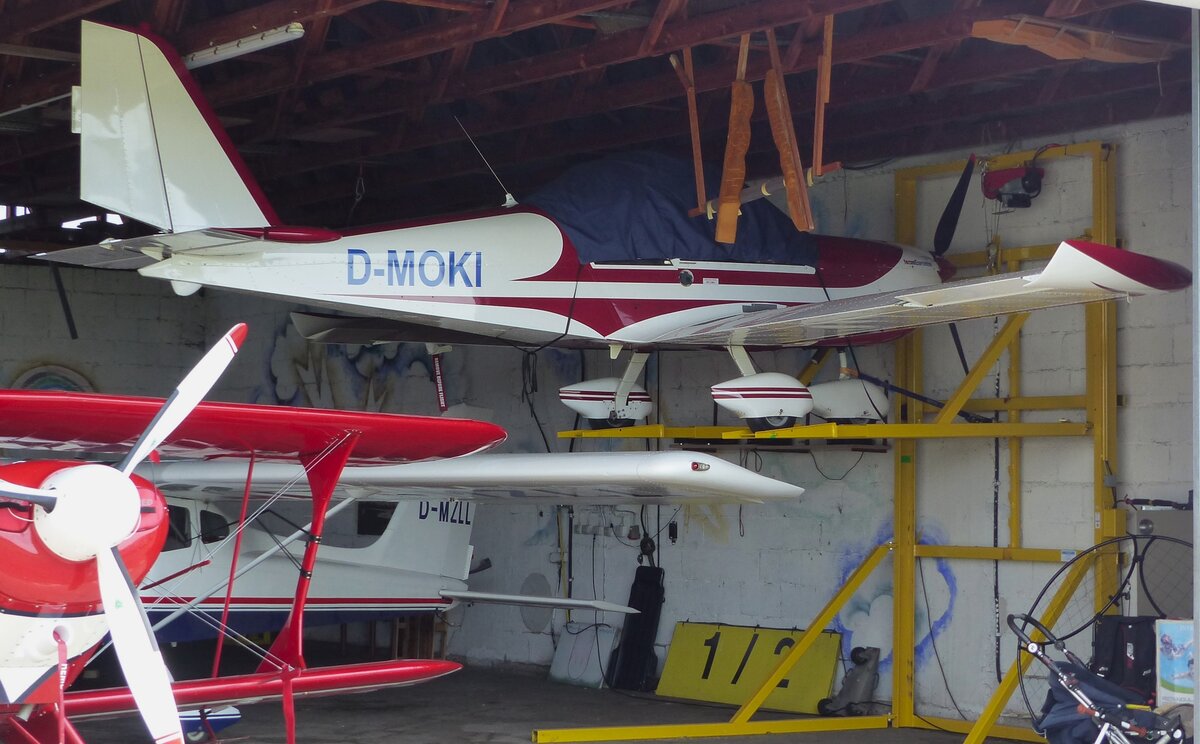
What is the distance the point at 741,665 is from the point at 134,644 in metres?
6.90

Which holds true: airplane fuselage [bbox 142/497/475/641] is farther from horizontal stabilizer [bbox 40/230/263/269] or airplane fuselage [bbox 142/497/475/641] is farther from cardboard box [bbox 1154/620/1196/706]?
cardboard box [bbox 1154/620/1196/706]

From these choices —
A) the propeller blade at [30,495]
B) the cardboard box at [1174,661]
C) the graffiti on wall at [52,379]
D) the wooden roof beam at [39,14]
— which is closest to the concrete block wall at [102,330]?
the graffiti on wall at [52,379]

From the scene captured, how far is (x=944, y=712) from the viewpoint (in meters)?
10.1

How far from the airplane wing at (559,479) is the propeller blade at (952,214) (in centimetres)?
307

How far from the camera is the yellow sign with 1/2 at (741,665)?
1070cm

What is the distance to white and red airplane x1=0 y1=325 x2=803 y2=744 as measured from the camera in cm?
504

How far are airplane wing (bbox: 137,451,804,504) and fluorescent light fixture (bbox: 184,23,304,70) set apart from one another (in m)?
2.69

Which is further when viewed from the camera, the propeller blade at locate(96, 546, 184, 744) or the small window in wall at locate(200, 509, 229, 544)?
the small window in wall at locate(200, 509, 229, 544)

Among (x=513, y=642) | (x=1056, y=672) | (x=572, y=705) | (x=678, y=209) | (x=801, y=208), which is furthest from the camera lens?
(x=513, y=642)

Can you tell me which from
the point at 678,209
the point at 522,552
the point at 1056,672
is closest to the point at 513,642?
the point at 522,552

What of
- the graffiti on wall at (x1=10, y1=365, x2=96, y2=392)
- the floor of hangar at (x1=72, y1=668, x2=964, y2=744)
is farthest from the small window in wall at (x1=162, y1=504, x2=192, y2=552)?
the graffiti on wall at (x1=10, y1=365, x2=96, y2=392)

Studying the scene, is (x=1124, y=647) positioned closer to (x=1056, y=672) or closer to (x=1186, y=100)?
(x=1056, y=672)

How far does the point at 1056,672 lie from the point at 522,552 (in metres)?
7.38

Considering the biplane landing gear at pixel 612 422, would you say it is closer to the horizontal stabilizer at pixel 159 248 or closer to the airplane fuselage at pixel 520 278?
the airplane fuselage at pixel 520 278
